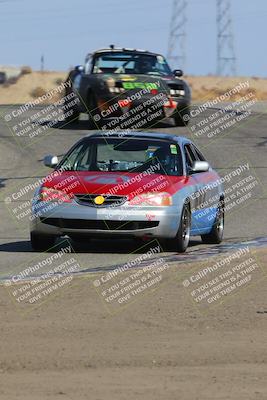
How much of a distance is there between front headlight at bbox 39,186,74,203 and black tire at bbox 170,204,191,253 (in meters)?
1.28

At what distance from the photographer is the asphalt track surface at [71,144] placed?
13.5 metres

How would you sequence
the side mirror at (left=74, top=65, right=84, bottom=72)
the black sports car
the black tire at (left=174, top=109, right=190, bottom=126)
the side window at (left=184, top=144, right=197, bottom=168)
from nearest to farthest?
the side window at (left=184, top=144, right=197, bottom=168) < the black sports car < the side mirror at (left=74, top=65, right=84, bottom=72) < the black tire at (left=174, top=109, right=190, bottom=126)

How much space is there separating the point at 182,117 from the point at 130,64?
179 centimetres

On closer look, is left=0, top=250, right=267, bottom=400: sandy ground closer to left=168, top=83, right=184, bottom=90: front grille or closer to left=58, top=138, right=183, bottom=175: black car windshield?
left=58, top=138, right=183, bottom=175: black car windshield

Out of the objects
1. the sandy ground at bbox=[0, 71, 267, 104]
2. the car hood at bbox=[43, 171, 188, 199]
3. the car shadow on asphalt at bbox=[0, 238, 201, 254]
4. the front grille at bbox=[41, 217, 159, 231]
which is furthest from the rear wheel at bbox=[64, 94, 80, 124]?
the sandy ground at bbox=[0, 71, 267, 104]

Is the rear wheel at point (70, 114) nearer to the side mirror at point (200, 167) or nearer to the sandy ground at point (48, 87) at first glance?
the side mirror at point (200, 167)

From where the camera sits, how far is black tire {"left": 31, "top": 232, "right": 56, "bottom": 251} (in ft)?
45.2

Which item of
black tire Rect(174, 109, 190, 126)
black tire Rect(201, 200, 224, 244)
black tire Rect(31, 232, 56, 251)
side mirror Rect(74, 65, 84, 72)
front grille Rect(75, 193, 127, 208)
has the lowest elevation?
black tire Rect(174, 109, 190, 126)

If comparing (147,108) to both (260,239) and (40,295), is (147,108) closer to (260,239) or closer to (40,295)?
(260,239)

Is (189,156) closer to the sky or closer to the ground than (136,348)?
closer to the ground

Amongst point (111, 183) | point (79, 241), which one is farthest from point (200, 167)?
point (79, 241)

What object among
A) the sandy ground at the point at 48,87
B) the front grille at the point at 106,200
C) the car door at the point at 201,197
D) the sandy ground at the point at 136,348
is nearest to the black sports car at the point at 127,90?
the car door at the point at 201,197

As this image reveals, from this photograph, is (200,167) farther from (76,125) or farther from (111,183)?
(76,125)

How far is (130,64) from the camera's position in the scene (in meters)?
27.4
